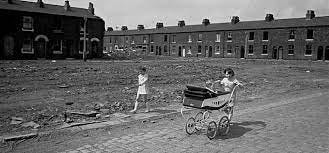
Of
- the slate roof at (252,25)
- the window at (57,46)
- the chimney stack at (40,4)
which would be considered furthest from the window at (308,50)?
the chimney stack at (40,4)

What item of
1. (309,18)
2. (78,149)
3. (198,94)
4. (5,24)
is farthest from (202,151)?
(309,18)

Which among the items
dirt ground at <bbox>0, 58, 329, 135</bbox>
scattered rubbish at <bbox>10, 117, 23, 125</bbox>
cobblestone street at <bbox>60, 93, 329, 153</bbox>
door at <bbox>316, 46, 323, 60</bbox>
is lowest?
cobblestone street at <bbox>60, 93, 329, 153</bbox>

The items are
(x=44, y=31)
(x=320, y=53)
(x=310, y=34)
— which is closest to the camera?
(x=44, y=31)

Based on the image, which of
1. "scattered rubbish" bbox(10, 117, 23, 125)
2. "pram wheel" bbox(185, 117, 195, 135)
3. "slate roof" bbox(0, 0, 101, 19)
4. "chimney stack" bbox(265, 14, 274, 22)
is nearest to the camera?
"pram wheel" bbox(185, 117, 195, 135)

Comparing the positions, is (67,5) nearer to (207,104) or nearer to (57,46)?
(57,46)

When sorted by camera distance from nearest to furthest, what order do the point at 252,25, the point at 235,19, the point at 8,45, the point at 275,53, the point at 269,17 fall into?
the point at 8,45
the point at 275,53
the point at 269,17
the point at 252,25
the point at 235,19

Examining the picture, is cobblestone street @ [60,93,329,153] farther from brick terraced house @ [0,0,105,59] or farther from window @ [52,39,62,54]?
window @ [52,39,62,54]

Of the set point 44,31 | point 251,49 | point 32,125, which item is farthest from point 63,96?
point 251,49

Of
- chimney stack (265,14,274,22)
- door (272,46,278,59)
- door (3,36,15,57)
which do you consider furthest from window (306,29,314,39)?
door (3,36,15,57)

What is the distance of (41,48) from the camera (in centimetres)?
3775

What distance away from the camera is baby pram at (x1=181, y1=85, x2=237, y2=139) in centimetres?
673

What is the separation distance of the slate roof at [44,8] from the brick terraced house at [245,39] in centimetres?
2864

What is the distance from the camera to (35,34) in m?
37.4

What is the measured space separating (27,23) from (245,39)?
38683 mm
